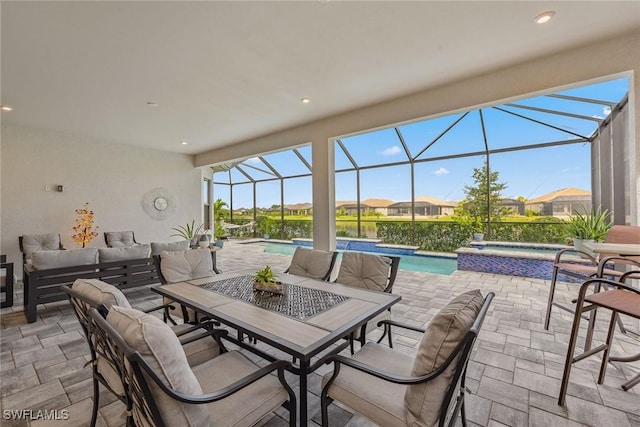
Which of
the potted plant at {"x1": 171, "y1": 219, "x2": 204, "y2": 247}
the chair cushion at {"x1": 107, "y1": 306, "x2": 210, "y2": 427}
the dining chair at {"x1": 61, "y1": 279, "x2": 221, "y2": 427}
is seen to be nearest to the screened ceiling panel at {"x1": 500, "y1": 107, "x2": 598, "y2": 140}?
the dining chair at {"x1": 61, "y1": 279, "x2": 221, "y2": 427}

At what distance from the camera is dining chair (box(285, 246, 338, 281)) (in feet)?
9.81

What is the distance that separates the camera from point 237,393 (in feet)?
4.55

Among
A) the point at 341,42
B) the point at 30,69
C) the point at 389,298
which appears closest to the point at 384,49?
the point at 341,42

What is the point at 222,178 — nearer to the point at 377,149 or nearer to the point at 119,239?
the point at 119,239

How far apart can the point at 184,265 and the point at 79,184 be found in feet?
17.8

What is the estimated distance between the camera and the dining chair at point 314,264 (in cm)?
299

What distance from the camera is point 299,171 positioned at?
9695mm

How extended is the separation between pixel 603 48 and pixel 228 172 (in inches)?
451

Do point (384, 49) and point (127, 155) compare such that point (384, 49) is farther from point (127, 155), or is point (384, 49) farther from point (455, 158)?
point (127, 155)

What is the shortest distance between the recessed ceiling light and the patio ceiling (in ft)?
0.14

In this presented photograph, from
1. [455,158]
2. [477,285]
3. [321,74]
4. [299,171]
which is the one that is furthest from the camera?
[299,171]

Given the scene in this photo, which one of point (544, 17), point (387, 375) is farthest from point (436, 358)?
point (544, 17)

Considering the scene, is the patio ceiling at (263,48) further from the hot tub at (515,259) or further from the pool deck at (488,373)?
the hot tub at (515,259)

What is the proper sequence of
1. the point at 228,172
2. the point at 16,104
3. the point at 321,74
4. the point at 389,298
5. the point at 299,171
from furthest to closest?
the point at 228,172
the point at 299,171
the point at 16,104
the point at 321,74
the point at 389,298
